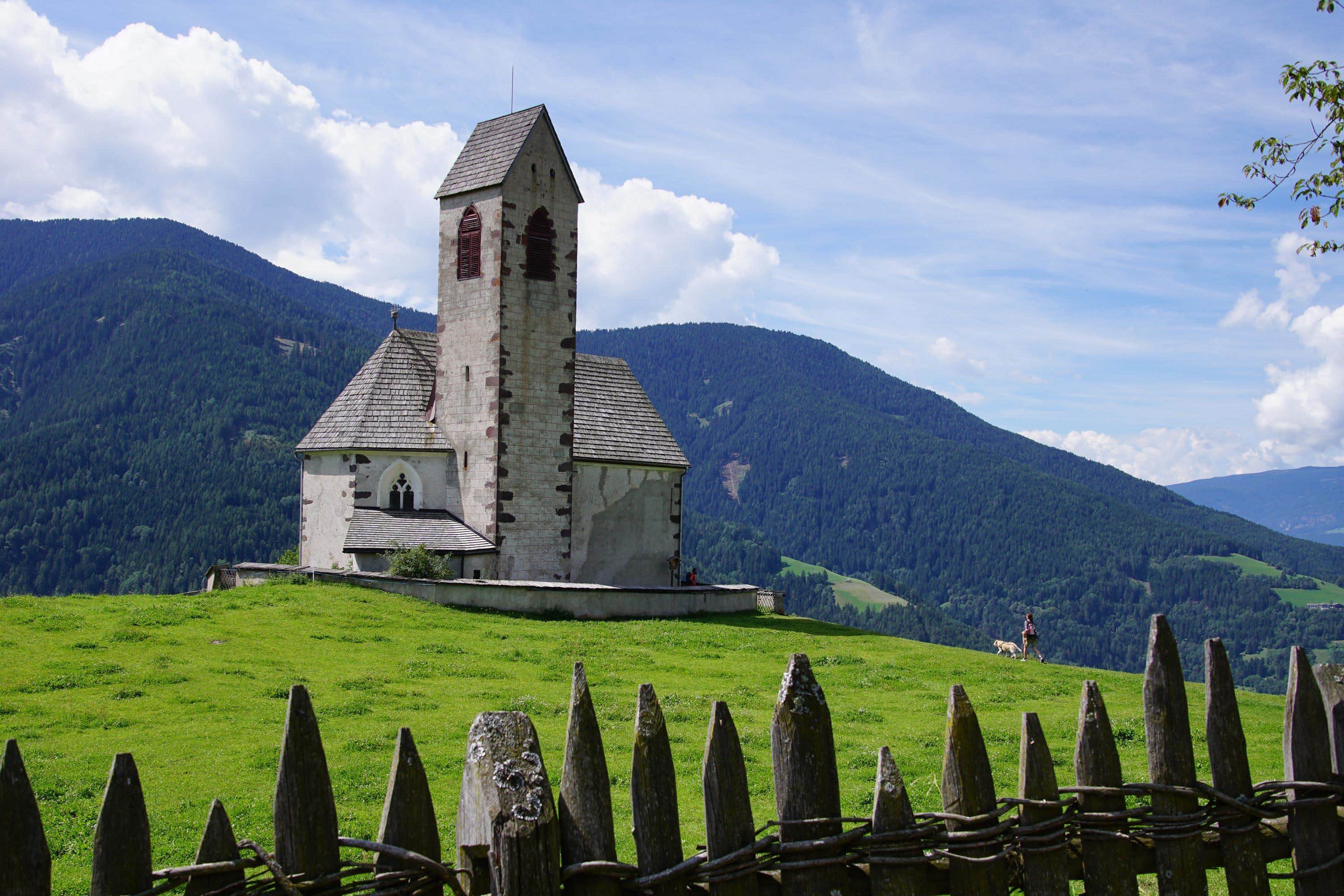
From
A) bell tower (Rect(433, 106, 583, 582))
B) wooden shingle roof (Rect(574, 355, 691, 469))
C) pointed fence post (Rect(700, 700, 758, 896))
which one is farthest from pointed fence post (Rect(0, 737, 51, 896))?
wooden shingle roof (Rect(574, 355, 691, 469))

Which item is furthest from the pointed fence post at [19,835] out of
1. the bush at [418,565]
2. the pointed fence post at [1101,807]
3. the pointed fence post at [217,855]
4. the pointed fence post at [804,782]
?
the bush at [418,565]

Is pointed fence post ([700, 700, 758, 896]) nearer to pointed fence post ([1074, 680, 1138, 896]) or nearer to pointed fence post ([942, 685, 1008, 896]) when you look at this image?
pointed fence post ([942, 685, 1008, 896])

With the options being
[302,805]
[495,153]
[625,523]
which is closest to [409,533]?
[625,523]

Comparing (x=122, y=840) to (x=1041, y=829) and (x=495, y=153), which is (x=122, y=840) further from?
(x=495, y=153)

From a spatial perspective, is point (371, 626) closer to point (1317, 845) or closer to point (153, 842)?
point (153, 842)

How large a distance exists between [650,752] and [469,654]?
787 inches

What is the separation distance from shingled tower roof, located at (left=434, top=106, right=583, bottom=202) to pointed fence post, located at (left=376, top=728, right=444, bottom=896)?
118 feet

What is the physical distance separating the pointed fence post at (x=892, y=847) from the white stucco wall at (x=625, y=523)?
1396 inches

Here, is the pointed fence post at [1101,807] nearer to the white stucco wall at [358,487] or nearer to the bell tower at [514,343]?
the bell tower at [514,343]

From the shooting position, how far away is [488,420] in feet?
121

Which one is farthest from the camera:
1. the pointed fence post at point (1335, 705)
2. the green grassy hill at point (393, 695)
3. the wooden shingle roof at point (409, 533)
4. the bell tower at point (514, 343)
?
the bell tower at point (514, 343)

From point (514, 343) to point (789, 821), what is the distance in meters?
34.1

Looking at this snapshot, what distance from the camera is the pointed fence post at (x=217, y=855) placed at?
10.8ft

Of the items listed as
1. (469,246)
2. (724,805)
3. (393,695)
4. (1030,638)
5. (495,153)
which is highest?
(495,153)
